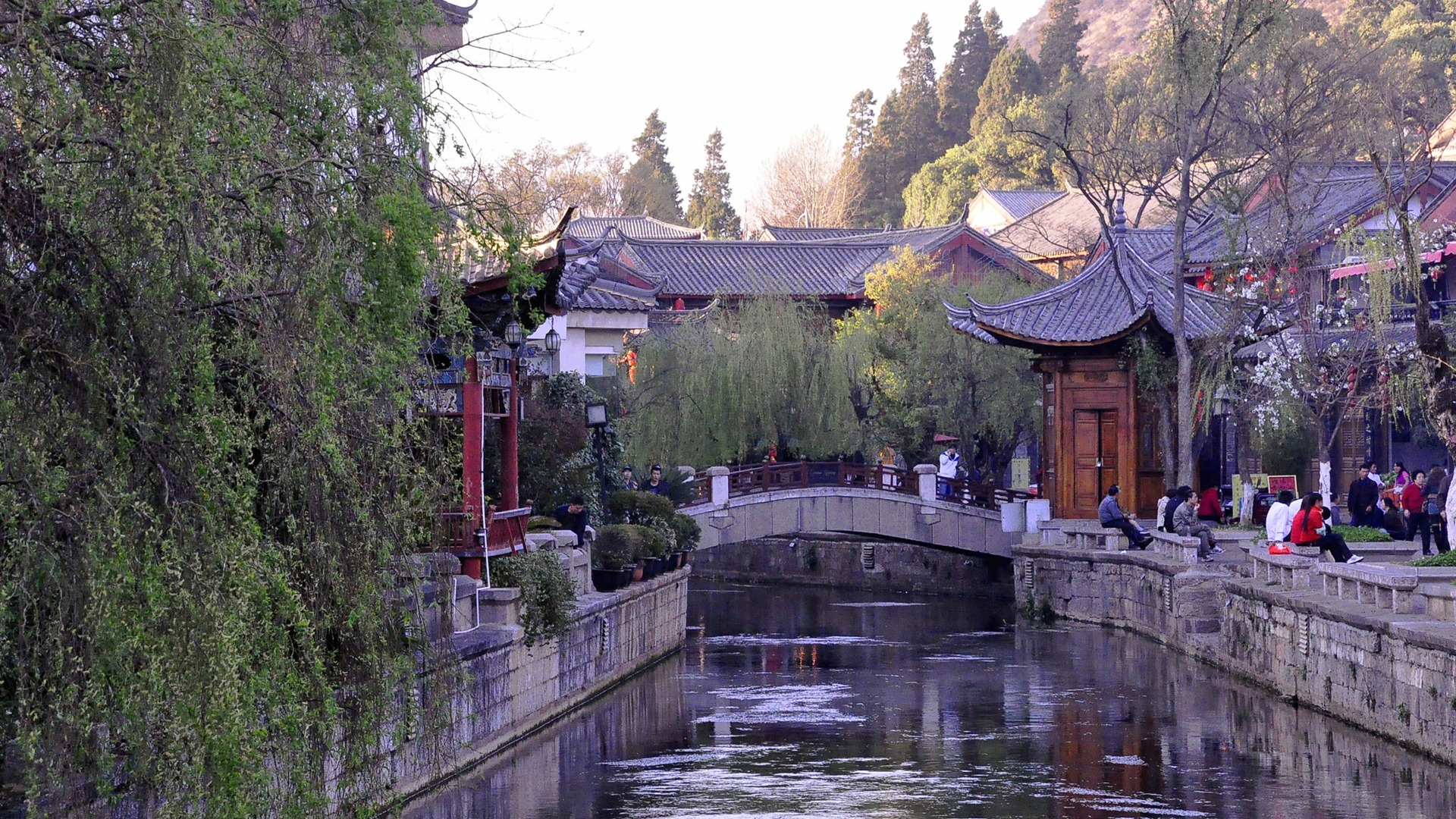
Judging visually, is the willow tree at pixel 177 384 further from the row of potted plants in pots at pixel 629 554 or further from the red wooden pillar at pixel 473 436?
the row of potted plants in pots at pixel 629 554

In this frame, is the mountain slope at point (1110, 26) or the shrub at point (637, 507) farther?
the mountain slope at point (1110, 26)

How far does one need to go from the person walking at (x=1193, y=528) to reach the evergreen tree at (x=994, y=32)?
48.8 m

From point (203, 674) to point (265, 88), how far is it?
2.32m

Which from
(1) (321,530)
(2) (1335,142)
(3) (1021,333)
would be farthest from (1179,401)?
(1) (321,530)

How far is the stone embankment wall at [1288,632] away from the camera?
12.9m

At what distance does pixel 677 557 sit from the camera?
2286 centimetres

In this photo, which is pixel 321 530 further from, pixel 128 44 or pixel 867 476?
pixel 867 476

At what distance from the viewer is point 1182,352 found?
25891mm

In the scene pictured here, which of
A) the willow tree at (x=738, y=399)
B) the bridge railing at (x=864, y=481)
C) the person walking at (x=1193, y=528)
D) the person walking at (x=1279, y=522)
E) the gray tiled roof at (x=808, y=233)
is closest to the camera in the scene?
the person walking at (x=1279, y=522)

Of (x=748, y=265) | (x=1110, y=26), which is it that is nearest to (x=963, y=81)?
(x=748, y=265)

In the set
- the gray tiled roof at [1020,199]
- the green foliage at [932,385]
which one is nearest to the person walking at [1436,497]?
the green foliage at [932,385]

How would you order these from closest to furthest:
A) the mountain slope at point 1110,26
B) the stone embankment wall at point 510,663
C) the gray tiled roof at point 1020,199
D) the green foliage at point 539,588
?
the stone embankment wall at point 510,663 → the green foliage at point 539,588 → the gray tiled roof at point 1020,199 → the mountain slope at point 1110,26

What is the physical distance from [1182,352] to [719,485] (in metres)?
7.52

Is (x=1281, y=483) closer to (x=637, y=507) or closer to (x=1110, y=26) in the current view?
(x=637, y=507)
